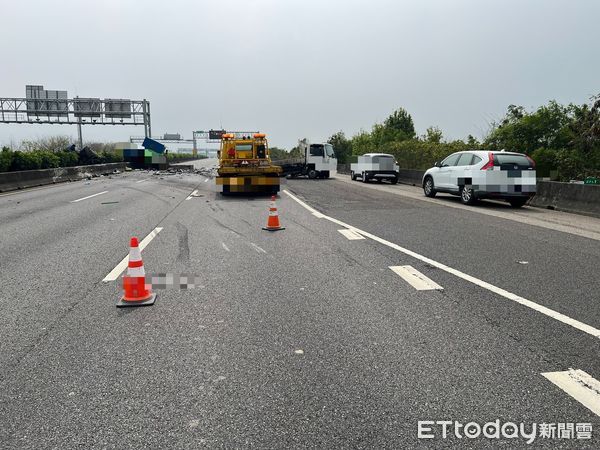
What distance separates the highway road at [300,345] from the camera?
2854 millimetres

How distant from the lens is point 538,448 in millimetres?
2656

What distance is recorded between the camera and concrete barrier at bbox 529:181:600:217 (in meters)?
13.5

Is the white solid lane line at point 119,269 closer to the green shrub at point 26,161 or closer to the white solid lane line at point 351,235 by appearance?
the white solid lane line at point 351,235

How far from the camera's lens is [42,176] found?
24438mm

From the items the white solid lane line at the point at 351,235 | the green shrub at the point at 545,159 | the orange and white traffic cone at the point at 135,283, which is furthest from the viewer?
the green shrub at the point at 545,159

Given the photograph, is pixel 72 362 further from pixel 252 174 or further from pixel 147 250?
pixel 252 174

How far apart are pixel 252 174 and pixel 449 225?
9172 millimetres

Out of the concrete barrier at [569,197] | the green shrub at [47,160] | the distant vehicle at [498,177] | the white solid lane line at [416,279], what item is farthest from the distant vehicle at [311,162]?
the white solid lane line at [416,279]

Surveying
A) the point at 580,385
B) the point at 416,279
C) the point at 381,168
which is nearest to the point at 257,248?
the point at 416,279

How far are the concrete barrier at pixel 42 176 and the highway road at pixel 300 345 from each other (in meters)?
14.5

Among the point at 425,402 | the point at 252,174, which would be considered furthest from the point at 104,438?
the point at 252,174

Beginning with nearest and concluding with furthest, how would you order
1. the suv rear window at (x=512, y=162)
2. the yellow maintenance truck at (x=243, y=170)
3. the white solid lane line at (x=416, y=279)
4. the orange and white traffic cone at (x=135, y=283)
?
the orange and white traffic cone at (x=135, y=283)
the white solid lane line at (x=416, y=279)
the suv rear window at (x=512, y=162)
the yellow maintenance truck at (x=243, y=170)

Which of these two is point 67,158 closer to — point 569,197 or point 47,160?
point 47,160

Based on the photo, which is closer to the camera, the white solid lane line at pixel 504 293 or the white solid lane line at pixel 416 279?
the white solid lane line at pixel 504 293
